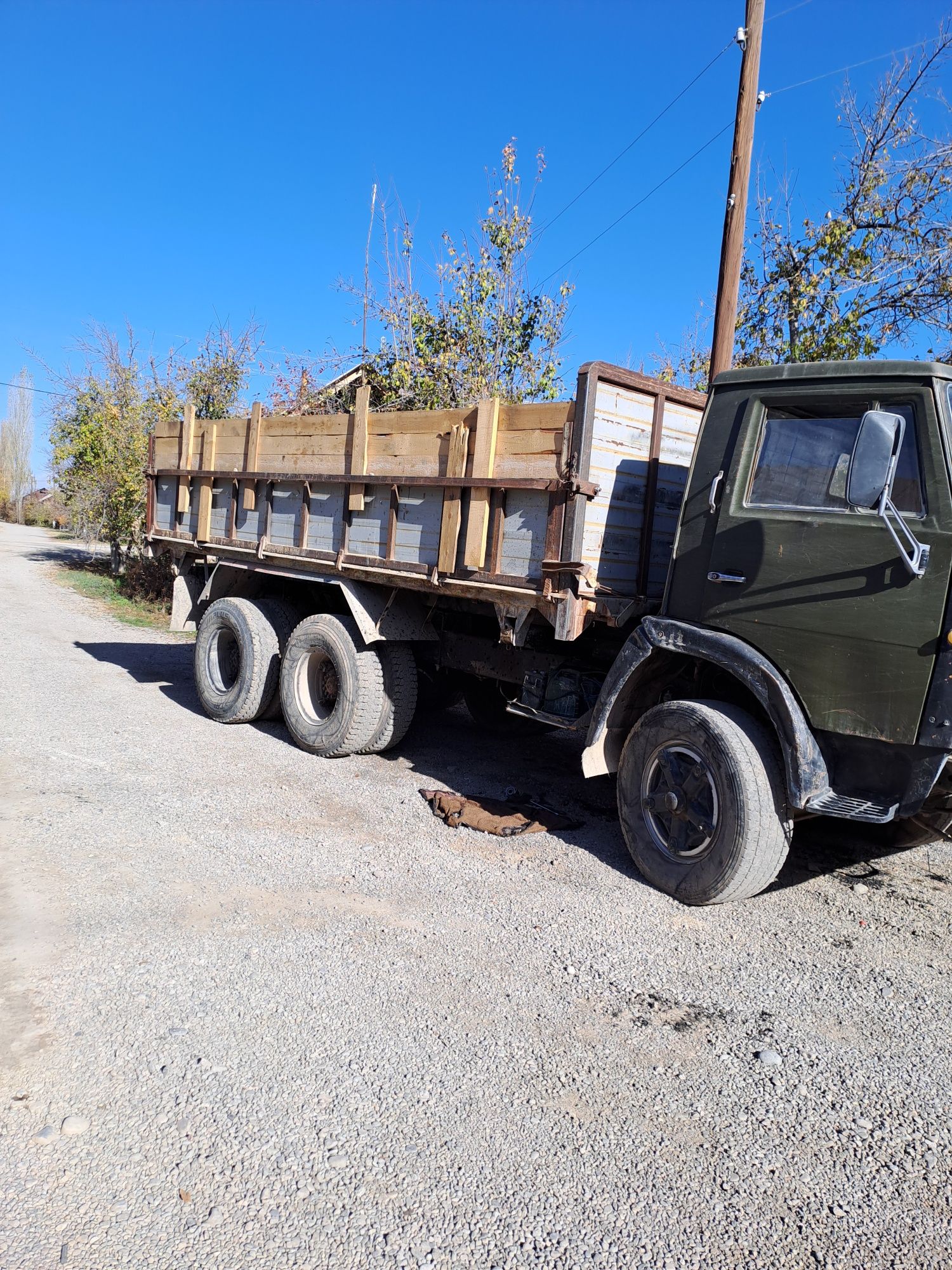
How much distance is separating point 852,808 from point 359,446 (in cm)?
422

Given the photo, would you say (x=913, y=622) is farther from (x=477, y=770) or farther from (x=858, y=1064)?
(x=477, y=770)

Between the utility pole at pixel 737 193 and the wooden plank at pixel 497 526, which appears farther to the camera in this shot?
the utility pole at pixel 737 193

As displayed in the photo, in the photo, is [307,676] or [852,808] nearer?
[852,808]

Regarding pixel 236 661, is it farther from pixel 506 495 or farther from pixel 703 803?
pixel 703 803

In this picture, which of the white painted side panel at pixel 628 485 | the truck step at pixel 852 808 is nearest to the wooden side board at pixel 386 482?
the white painted side panel at pixel 628 485

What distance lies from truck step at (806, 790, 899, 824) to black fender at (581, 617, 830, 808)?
3cm

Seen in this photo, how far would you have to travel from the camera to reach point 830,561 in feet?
13.3

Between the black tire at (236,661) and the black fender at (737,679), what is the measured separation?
3.51 metres

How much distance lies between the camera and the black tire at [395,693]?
681 cm

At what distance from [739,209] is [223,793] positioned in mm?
6939

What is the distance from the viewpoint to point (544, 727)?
827 centimetres

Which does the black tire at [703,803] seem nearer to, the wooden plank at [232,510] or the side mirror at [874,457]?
the side mirror at [874,457]

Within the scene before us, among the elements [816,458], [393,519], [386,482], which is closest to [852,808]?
[816,458]

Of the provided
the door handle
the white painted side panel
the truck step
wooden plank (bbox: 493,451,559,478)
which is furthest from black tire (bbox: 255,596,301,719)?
the truck step
